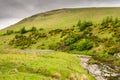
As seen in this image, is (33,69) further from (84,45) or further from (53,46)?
(53,46)

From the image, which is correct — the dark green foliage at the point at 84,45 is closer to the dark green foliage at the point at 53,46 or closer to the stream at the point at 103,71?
the dark green foliage at the point at 53,46

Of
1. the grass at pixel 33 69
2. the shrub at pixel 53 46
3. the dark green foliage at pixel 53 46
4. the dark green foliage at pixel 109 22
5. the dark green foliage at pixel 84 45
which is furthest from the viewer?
the dark green foliage at pixel 109 22

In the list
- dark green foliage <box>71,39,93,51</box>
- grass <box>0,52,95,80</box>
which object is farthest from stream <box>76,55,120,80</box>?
dark green foliage <box>71,39,93,51</box>

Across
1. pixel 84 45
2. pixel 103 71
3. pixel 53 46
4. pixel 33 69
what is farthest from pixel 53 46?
pixel 33 69

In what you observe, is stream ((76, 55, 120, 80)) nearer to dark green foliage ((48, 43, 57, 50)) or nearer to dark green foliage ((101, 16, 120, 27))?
dark green foliage ((48, 43, 57, 50))

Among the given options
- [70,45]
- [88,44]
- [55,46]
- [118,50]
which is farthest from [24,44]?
[118,50]

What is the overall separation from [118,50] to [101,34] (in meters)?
25.8

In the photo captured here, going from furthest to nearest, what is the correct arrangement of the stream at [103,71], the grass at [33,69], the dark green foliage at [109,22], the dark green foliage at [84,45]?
the dark green foliage at [109,22], the dark green foliage at [84,45], the stream at [103,71], the grass at [33,69]

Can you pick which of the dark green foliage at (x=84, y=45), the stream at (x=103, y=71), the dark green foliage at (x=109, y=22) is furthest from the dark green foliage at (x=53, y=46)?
the stream at (x=103, y=71)

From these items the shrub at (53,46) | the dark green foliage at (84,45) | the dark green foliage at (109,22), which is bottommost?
the shrub at (53,46)

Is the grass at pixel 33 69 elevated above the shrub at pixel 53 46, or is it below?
→ above

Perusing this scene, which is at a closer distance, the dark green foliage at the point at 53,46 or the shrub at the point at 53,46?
the shrub at the point at 53,46

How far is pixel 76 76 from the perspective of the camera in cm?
3738

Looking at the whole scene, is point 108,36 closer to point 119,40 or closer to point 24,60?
point 119,40
